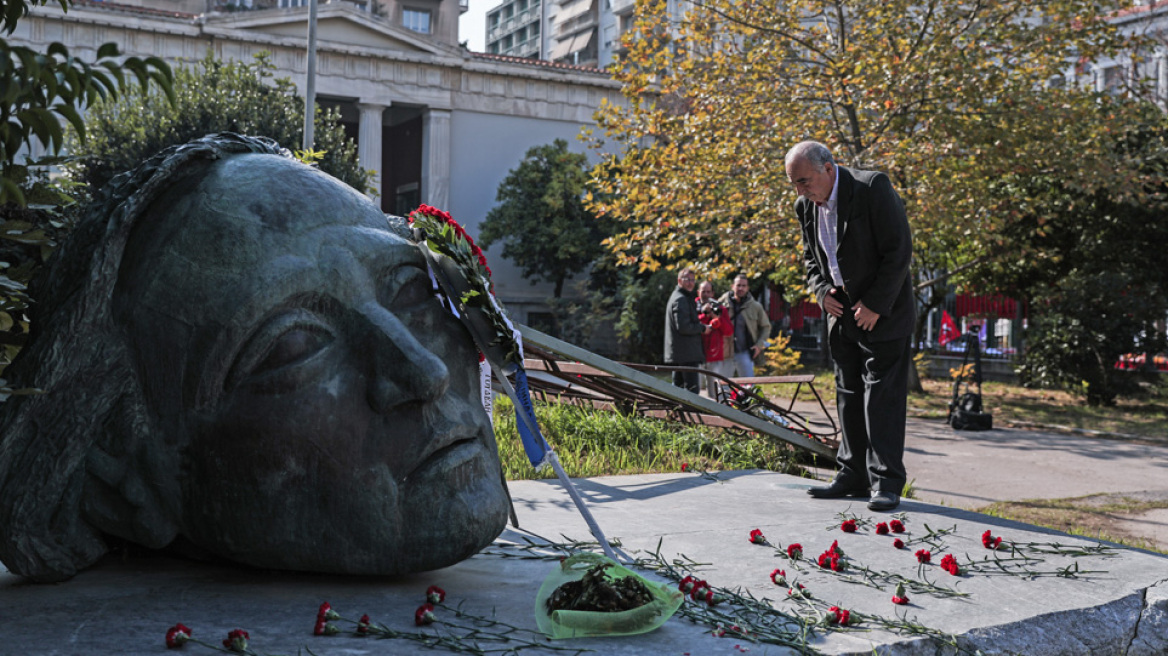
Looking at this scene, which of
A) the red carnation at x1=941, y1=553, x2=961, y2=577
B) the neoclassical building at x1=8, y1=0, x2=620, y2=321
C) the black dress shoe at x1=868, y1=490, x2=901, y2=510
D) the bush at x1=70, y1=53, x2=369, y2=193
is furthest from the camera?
the neoclassical building at x1=8, y1=0, x2=620, y2=321

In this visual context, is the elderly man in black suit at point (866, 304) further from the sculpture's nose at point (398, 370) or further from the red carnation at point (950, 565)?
the sculpture's nose at point (398, 370)

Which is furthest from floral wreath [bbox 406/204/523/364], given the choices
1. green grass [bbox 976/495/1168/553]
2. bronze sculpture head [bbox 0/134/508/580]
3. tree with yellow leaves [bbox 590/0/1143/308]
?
tree with yellow leaves [bbox 590/0/1143/308]

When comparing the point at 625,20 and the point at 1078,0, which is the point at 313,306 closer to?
the point at 1078,0

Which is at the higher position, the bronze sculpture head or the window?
the window

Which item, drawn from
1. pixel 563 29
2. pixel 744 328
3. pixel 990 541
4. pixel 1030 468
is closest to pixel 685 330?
pixel 744 328

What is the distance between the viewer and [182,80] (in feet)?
62.3

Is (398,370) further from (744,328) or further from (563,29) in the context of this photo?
(563,29)

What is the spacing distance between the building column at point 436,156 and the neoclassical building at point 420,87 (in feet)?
0.10

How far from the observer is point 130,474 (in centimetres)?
292

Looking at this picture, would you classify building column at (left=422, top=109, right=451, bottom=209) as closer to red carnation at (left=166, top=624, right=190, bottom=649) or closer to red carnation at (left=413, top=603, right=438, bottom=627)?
red carnation at (left=413, top=603, right=438, bottom=627)

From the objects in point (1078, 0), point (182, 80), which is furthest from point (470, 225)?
point (1078, 0)

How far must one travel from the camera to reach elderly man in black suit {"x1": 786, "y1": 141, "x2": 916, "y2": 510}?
15.9ft

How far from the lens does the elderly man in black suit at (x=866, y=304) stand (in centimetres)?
484

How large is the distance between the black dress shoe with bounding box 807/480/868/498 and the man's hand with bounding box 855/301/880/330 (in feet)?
2.64
